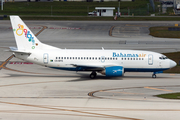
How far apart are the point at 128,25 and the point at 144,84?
189ft

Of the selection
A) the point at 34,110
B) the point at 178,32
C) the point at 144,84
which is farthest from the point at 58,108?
the point at 178,32

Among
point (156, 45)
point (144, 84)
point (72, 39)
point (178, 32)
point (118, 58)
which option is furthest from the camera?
point (178, 32)

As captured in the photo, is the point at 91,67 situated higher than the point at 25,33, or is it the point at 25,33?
the point at 25,33

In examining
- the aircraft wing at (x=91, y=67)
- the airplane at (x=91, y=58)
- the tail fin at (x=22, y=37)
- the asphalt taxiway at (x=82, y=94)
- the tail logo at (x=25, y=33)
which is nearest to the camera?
the asphalt taxiway at (x=82, y=94)

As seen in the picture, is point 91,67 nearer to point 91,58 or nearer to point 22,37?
point 91,58

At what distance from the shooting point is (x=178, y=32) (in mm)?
84562

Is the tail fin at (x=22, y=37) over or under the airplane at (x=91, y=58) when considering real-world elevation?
over

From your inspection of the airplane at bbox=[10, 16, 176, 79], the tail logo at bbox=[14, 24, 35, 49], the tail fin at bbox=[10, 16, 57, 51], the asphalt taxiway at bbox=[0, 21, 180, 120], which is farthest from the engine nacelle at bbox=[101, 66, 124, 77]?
the tail logo at bbox=[14, 24, 35, 49]

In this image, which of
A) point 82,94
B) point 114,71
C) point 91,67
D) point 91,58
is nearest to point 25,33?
point 91,58

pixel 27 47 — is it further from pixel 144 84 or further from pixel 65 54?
pixel 144 84

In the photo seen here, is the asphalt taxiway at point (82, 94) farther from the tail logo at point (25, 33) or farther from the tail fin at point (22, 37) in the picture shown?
the tail logo at point (25, 33)

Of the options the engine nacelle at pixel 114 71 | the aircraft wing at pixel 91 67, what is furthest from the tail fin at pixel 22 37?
the engine nacelle at pixel 114 71

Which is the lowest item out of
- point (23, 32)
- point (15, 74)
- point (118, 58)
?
point (15, 74)

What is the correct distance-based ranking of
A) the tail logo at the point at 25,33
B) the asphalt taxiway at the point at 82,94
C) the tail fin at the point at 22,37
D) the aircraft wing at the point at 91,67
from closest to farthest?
the asphalt taxiway at the point at 82,94
the aircraft wing at the point at 91,67
the tail fin at the point at 22,37
the tail logo at the point at 25,33
